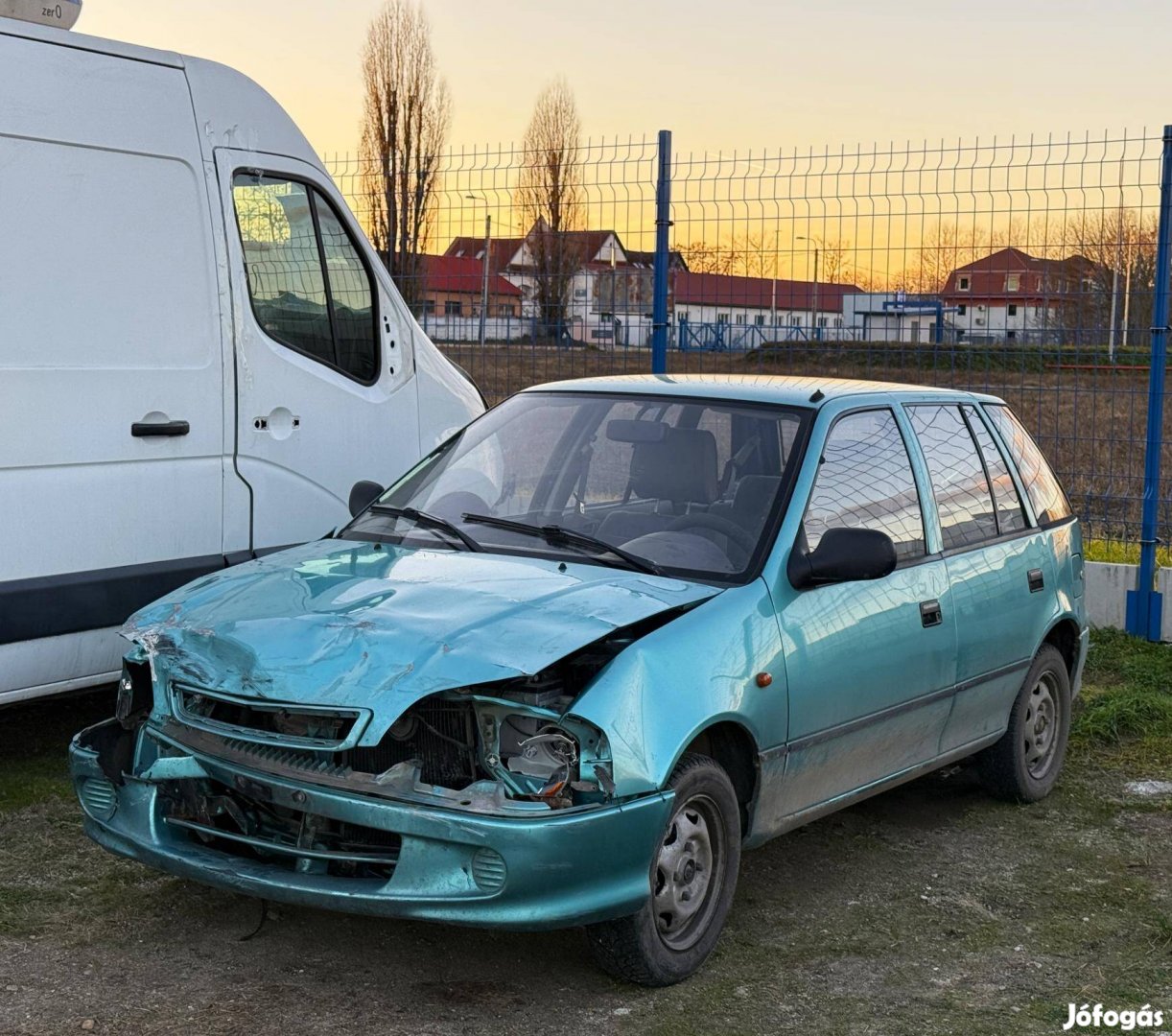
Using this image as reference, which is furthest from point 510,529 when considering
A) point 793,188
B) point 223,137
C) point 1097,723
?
point 793,188

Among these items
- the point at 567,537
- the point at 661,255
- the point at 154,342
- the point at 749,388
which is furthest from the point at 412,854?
the point at 661,255

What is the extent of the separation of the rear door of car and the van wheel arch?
1.26m

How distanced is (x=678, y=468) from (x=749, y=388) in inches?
21.2

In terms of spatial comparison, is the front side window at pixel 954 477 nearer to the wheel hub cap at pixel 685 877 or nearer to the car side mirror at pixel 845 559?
the car side mirror at pixel 845 559

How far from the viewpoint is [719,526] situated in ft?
16.3

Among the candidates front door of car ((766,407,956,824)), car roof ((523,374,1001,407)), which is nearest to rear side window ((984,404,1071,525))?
car roof ((523,374,1001,407))

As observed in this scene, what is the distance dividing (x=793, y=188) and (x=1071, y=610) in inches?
139

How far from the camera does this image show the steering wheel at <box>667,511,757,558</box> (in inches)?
191

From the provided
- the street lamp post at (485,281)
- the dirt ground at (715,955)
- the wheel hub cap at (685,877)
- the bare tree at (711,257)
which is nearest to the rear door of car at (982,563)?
the dirt ground at (715,955)

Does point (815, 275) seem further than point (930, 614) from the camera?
Yes

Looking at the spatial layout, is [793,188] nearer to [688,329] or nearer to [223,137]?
[688,329]

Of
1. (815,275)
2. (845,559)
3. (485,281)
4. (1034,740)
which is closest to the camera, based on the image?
(845,559)

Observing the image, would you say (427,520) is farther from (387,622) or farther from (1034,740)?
(1034,740)

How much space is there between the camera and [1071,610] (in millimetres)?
6457
